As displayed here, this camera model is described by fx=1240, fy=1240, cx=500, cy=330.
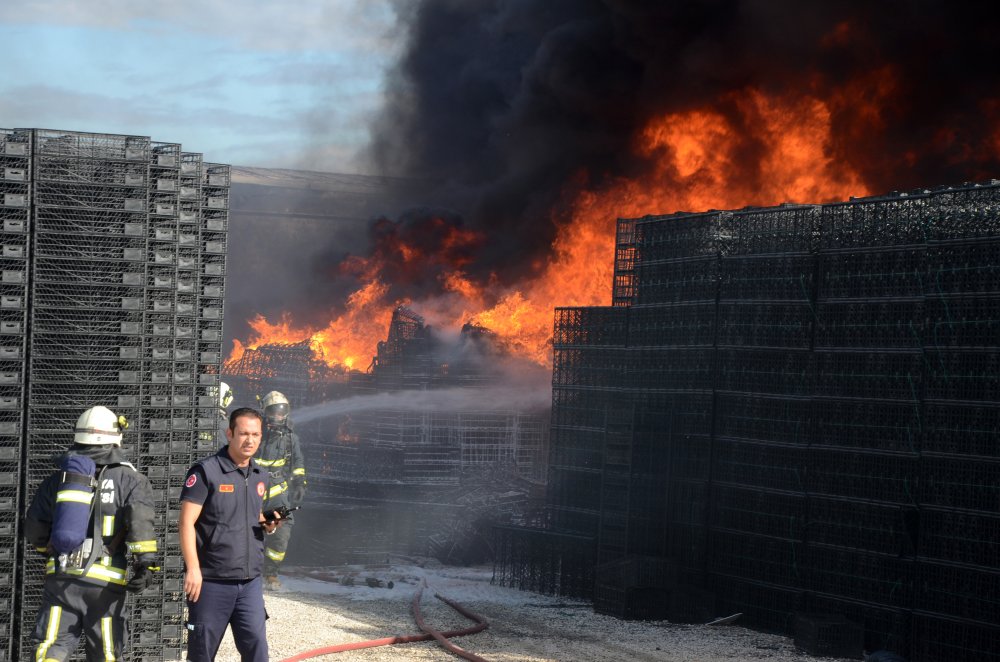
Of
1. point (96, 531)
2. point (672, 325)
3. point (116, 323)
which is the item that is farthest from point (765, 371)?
point (96, 531)

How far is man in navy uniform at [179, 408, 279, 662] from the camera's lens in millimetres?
7660

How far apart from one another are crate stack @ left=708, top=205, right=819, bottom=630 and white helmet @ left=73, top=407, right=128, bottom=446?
8256 mm

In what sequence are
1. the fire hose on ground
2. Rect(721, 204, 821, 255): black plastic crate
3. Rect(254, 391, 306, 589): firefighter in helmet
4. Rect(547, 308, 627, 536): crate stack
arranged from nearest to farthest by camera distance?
the fire hose on ground, Rect(721, 204, 821, 255): black plastic crate, Rect(254, 391, 306, 589): firefighter in helmet, Rect(547, 308, 627, 536): crate stack

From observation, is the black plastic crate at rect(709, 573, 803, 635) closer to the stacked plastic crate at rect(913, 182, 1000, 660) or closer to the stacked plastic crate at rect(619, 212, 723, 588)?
the stacked plastic crate at rect(619, 212, 723, 588)

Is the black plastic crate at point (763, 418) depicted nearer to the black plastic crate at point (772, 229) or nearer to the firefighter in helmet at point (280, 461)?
the black plastic crate at point (772, 229)

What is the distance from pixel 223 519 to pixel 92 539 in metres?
1.31

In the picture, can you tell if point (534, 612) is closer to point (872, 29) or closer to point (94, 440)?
point (94, 440)

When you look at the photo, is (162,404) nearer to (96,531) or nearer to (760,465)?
(96,531)

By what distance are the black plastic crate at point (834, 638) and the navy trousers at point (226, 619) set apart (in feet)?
23.2

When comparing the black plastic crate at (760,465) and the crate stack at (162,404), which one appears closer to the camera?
the crate stack at (162,404)

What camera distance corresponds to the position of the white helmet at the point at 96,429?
8.53 meters

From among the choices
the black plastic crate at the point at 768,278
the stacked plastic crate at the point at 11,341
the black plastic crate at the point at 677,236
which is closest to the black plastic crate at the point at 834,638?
the black plastic crate at the point at 768,278

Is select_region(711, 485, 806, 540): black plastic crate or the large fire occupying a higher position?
the large fire

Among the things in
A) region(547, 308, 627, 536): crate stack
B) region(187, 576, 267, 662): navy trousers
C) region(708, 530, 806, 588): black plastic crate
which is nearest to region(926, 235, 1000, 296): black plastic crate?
region(708, 530, 806, 588): black plastic crate
